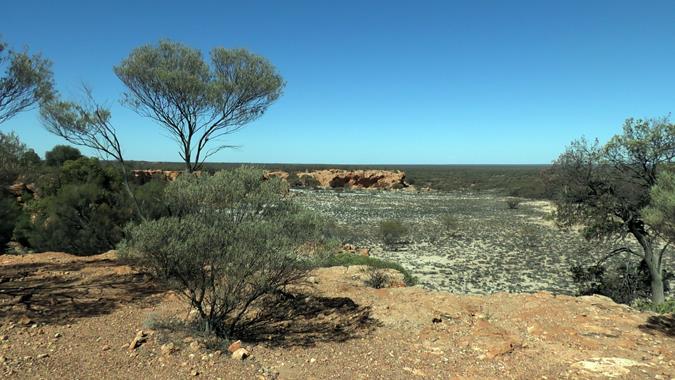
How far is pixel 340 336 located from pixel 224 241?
2466 mm

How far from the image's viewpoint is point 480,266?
66.5 feet

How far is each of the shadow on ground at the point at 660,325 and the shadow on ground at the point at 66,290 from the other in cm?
920

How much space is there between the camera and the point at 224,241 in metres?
6.31

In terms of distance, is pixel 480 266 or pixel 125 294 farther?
pixel 480 266

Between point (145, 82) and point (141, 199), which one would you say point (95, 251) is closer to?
point (141, 199)

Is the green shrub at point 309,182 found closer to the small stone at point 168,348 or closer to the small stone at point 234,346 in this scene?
the small stone at point 234,346

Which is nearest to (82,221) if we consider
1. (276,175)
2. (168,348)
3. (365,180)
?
(276,175)

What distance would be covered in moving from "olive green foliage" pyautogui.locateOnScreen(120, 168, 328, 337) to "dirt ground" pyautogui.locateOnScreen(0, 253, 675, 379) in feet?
2.56

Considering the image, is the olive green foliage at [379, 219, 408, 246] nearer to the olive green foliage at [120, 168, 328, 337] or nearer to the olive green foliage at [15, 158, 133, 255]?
the olive green foliage at [15, 158, 133, 255]

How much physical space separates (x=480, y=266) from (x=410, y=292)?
1188 centimetres

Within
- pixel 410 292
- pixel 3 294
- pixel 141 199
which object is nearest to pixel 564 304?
pixel 410 292

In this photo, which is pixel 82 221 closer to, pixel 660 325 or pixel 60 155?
pixel 660 325

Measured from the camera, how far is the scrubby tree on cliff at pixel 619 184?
12.4m

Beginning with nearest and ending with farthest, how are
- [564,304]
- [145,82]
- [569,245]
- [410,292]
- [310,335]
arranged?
[310,335], [564,304], [410,292], [145,82], [569,245]
